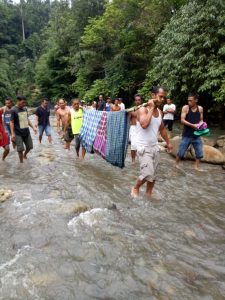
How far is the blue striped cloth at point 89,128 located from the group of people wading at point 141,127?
0.41 meters

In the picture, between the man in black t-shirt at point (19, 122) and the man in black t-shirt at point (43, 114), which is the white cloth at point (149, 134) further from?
the man in black t-shirt at point (43, 114)

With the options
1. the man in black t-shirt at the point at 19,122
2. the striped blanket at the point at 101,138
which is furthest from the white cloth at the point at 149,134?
the man in black t-shirt at the point at 19,122

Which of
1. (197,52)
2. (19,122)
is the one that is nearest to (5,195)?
(19,122)

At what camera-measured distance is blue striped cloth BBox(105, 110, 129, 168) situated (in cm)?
685

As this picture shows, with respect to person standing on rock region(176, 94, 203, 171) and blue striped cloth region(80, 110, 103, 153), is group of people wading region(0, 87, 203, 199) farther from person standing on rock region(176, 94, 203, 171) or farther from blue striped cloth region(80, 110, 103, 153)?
blue striped cloth region(80, 110, 103, 153)

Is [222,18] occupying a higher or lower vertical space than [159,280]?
higher

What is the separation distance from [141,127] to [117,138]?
1.21m

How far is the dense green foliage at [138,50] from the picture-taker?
49.8 feet

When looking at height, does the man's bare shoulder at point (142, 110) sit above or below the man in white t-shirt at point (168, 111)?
above

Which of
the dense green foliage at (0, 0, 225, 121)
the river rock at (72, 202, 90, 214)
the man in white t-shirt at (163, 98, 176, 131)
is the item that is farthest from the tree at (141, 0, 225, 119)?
the river rock at (72, 202, 90, 214)

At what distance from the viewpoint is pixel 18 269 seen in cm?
388

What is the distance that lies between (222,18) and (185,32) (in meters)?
2.02

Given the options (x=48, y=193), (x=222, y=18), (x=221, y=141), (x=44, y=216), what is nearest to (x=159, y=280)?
(x=44, y=216)

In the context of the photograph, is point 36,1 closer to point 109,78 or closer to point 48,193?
point 109,78
